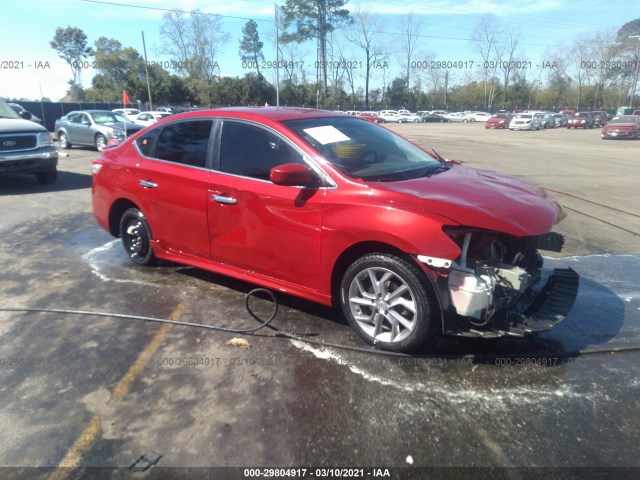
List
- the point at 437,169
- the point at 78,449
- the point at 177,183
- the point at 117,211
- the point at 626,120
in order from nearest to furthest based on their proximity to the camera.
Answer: the point at 78,449, the point at 437,169, the point at 177,183, the point at 117,211, the point at 626,120

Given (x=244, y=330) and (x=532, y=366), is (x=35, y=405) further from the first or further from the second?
(x=532, y=366)

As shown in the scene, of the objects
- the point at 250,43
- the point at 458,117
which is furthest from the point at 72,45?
the point at 458,117

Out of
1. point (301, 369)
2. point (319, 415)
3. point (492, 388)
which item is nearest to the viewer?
point (319, 415)

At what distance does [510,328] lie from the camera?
3172mm

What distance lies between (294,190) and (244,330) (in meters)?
1.19

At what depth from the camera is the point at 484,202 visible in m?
3.26

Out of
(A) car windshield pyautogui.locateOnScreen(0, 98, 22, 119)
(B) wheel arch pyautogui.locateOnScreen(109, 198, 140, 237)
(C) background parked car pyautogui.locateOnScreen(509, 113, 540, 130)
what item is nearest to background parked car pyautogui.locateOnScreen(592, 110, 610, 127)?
(C) background parked car pyautogui.locateOnScreen(509, 113, 540, 130)

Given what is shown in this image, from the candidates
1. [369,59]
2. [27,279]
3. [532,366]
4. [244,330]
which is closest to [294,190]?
[244,330]

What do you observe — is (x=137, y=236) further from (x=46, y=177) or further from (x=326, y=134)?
(x=46, y=177)

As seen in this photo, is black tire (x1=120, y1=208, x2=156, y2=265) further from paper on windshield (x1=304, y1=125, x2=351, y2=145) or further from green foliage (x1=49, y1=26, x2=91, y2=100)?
green foliage (x1=49, y1=26, x2=91, y2=100)

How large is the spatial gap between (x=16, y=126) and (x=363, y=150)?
8878mm

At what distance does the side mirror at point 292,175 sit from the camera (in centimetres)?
345

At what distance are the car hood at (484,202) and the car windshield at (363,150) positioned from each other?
263 mm

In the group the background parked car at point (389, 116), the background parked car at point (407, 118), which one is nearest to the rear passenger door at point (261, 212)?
the background parked car at point (389, 116)
